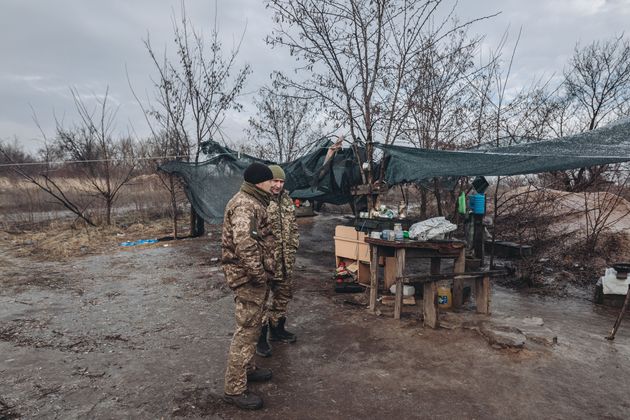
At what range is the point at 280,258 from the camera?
11.7 feet

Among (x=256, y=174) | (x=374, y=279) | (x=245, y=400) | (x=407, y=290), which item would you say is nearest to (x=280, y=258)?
(x=256, y=174)

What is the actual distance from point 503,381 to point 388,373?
3.07ft

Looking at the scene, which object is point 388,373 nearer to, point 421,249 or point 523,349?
point 523,349

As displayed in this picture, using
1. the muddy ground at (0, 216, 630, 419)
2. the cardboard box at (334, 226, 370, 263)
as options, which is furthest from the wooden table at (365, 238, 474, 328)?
the cardboard box at (334, 226, 370, 263)

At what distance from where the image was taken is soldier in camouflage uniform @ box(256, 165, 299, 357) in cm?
348

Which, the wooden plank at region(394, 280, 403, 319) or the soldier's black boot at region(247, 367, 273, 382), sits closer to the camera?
the soldier's black boot at region(247, 367, 273, 382)

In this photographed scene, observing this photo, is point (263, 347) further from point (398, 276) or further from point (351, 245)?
point (351, 245)

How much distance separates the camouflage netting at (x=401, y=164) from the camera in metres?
4.48

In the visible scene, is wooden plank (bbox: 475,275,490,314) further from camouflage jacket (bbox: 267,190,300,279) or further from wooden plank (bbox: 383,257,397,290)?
camouflage jacket (bbox: 267,190,300,279)

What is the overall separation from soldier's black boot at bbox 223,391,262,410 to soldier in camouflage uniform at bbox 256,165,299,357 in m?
0.81

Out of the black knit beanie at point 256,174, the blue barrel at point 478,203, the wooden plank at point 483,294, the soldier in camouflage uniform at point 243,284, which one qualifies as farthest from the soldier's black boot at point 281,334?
the blue barrel at point 478,203

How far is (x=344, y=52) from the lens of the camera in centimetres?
702

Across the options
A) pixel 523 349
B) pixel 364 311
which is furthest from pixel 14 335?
pixel 523 349

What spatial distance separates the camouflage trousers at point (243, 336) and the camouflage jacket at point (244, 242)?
0.31ft
